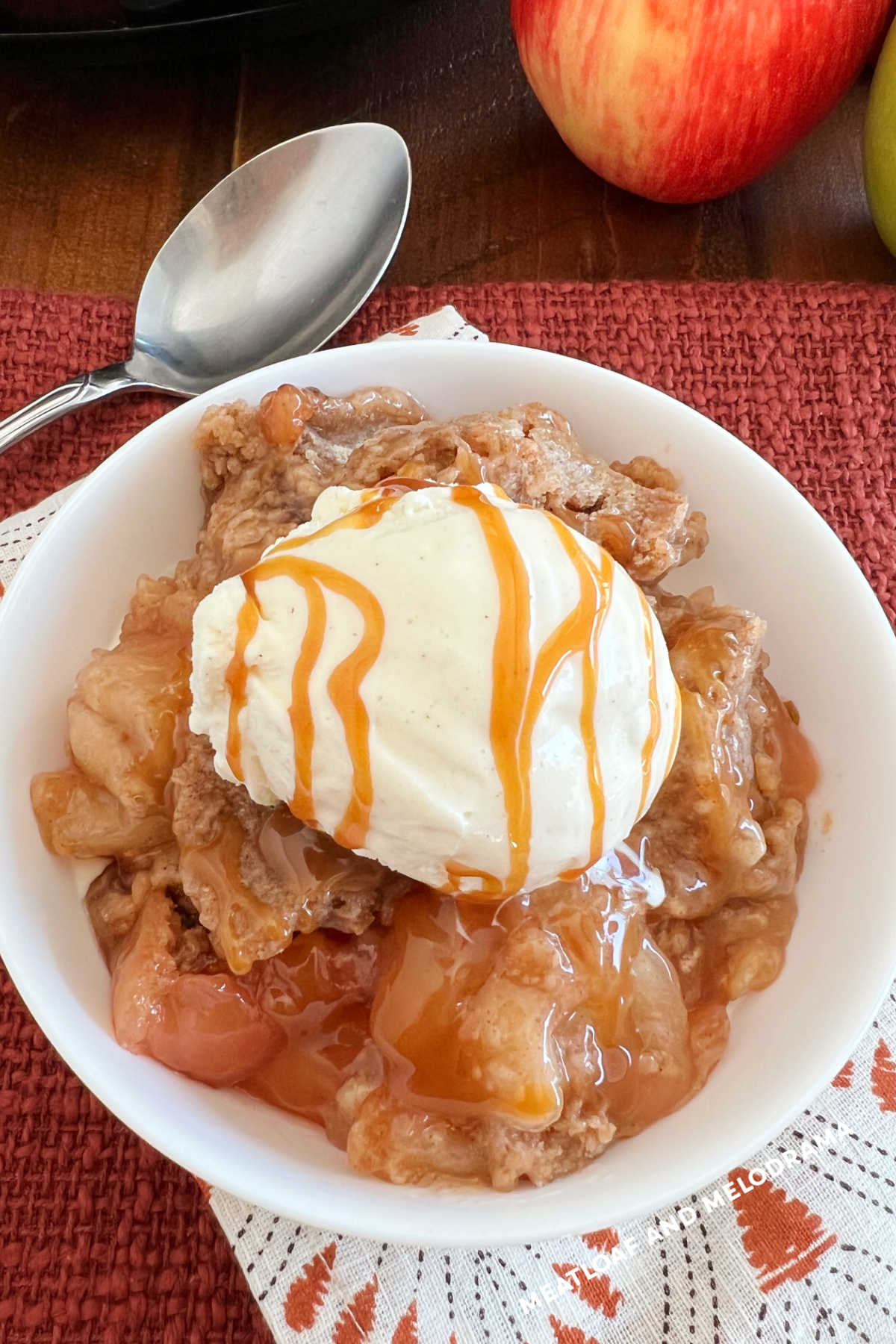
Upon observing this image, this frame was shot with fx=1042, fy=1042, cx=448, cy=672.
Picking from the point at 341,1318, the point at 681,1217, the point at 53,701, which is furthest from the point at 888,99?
the point at 341,1318

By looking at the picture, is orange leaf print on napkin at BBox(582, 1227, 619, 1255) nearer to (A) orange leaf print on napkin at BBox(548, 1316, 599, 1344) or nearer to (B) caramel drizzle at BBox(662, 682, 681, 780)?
(A) orange leaf print on napkin at BBox(548, 1316, 599, 1344)

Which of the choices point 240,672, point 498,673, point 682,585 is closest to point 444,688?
point 498,673

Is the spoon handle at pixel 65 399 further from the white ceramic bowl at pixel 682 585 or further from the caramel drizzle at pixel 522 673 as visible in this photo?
the caramel drizzle at pixel 522 673

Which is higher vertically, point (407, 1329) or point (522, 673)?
point (522, 673)

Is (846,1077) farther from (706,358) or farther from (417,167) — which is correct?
(417,167)

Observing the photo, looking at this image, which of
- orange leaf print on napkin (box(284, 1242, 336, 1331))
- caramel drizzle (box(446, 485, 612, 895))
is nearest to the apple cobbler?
caramel drizzle (box(446, 485, 612, 895))

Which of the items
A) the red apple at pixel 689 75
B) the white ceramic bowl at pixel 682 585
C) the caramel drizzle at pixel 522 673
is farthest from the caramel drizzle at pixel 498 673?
the red apple at pixel 689 75
